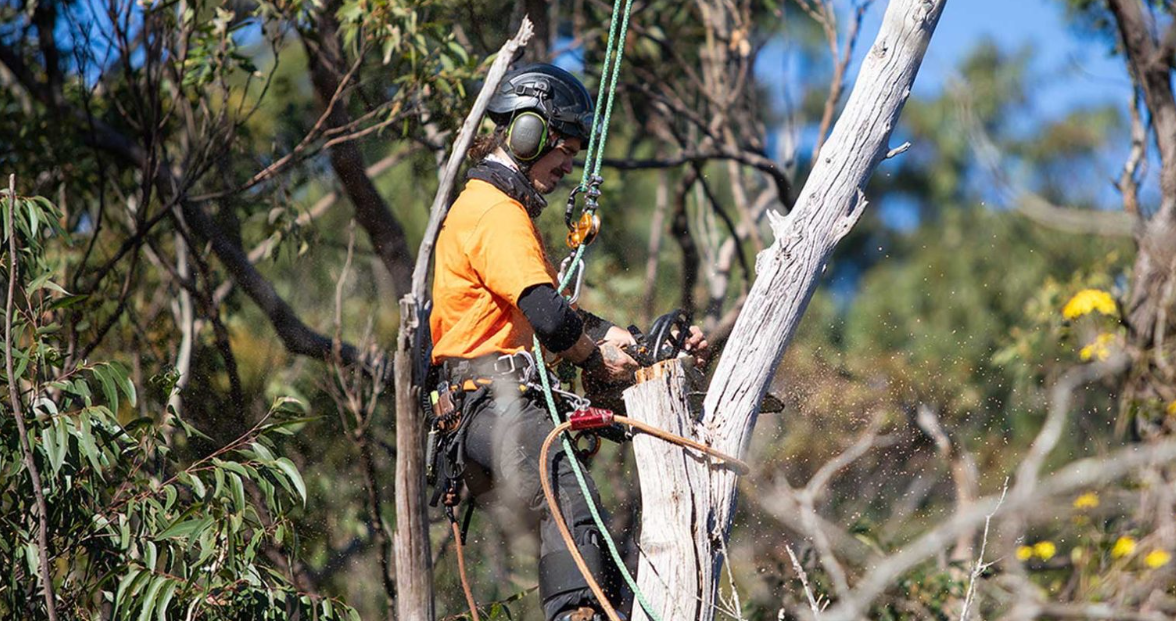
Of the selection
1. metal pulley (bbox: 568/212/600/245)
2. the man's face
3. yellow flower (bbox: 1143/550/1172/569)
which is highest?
the man's face

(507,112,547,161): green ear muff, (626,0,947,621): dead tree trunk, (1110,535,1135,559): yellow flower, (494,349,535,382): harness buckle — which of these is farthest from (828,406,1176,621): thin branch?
(507,112,547,161): green ear muff

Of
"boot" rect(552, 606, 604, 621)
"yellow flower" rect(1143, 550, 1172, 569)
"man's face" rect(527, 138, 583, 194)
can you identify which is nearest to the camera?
"boot" rect(552, 606, 604, 621)

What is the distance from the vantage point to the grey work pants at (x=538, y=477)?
4.19m

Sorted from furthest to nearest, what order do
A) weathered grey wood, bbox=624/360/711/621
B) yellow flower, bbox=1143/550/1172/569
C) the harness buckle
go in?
1. yellow flower, bbox=1143/550/1172/569
2. the harness buckle
3. weathered grey wood, bbox=624/360/711/621

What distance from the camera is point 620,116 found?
10445 millimetres

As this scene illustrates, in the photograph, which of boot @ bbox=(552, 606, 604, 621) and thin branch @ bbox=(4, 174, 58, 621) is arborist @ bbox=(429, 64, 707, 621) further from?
thin branch @ bbox=(4, 174, 58, 621)

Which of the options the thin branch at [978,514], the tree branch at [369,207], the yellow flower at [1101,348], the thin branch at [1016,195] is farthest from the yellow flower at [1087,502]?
the tree branch at [369,207]

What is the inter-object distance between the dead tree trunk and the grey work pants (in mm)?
235

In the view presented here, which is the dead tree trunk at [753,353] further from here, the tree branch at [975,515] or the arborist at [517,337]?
the tree branch at [975,515]

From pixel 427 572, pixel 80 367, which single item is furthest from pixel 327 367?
pixel 427 572

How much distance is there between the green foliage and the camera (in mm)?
4457

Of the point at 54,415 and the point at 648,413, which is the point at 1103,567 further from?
the point at 54,415

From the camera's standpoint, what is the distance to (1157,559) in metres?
7.50

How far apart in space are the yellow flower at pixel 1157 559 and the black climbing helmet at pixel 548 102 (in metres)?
4.57
